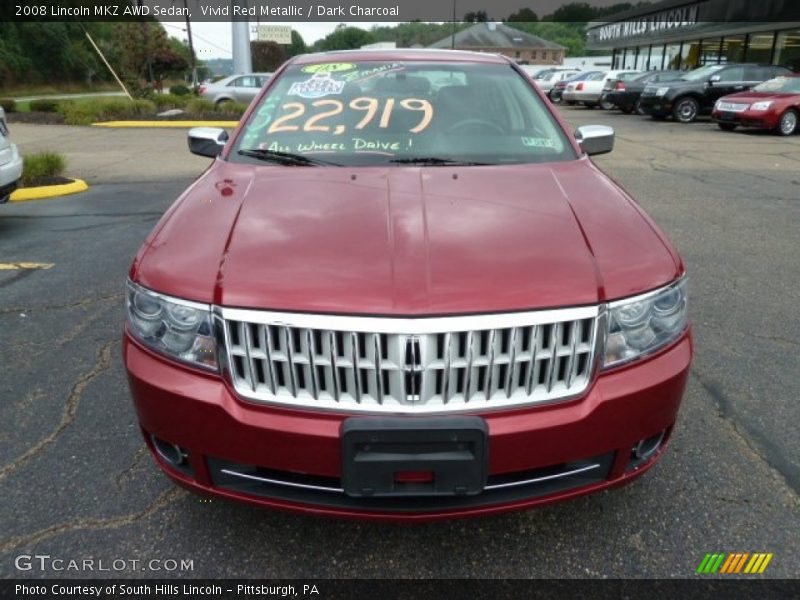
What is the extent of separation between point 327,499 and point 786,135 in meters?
17.6

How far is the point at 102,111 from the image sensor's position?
18.4 m

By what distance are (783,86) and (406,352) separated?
17.6m

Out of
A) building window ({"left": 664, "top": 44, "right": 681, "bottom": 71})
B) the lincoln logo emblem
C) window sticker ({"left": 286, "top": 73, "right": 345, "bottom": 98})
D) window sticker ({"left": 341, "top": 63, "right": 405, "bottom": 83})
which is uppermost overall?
building window ({"left": 664, "top": 44, "right": 681, "bottom": 71})

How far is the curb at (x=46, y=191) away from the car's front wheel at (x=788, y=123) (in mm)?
15451

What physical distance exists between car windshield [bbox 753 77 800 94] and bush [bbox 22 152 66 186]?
1608 centimetres

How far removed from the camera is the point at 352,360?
1757mm

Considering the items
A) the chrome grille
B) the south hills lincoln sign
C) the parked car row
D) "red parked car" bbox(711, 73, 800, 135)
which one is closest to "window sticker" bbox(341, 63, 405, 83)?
the chrome grille

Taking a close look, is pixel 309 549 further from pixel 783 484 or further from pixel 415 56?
pixel 415 56

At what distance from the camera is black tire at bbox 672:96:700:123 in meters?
18.8

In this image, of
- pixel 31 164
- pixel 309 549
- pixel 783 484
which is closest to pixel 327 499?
pixel 309 549

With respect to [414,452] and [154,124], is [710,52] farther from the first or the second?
[414,452]

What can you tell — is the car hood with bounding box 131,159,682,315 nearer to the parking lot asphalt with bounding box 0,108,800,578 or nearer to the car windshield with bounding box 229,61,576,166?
the car windshield with bounding box 229,61,576,166

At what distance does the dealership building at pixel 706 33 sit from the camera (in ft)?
85.9

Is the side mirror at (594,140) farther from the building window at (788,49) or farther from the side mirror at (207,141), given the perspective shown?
the building window at (788,49)
